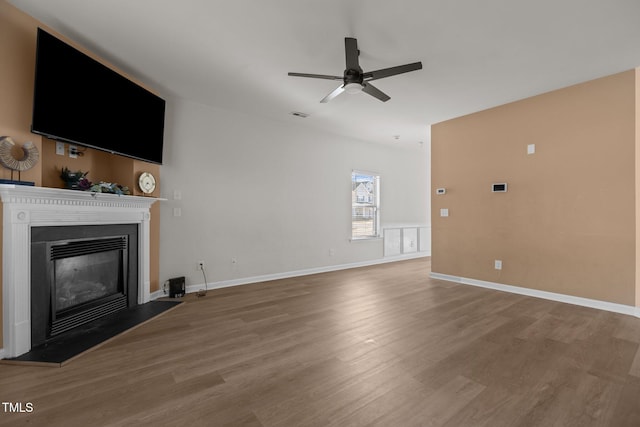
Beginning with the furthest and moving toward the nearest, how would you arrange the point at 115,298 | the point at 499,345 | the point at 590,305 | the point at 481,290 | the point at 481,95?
the point at 481,290 → the point at 481,95 → the point at 590,305 → the point at 115,298 → the point at 499,345

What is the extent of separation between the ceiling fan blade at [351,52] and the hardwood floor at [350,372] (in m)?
2.51

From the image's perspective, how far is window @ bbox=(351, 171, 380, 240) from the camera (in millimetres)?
6190

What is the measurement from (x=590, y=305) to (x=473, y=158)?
248 cm

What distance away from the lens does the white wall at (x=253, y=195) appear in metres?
4.00

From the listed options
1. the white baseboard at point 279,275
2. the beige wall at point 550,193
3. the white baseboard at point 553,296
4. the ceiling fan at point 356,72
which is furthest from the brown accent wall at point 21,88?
the white baseboard at point 553,296

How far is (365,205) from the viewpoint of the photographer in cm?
639

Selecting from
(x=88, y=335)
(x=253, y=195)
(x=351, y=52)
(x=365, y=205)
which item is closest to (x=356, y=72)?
(x=351, y=52)

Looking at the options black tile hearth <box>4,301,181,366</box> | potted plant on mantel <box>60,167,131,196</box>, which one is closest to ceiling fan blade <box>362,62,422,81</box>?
potted plant on mantel <box>60,167,131,196</box>

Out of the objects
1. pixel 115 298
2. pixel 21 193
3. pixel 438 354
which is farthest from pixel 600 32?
pixel 115 298

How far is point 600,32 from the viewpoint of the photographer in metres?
2.51

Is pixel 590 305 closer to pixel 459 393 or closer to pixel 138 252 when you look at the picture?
pixel 459 393

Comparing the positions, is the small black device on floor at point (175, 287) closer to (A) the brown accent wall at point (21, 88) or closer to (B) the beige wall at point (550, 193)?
(A) the brown accent wall at point (21, 88)

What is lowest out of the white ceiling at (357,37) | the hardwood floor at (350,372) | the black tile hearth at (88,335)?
the hardwood floor at (350,372)

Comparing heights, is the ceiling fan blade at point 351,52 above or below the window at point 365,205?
above
